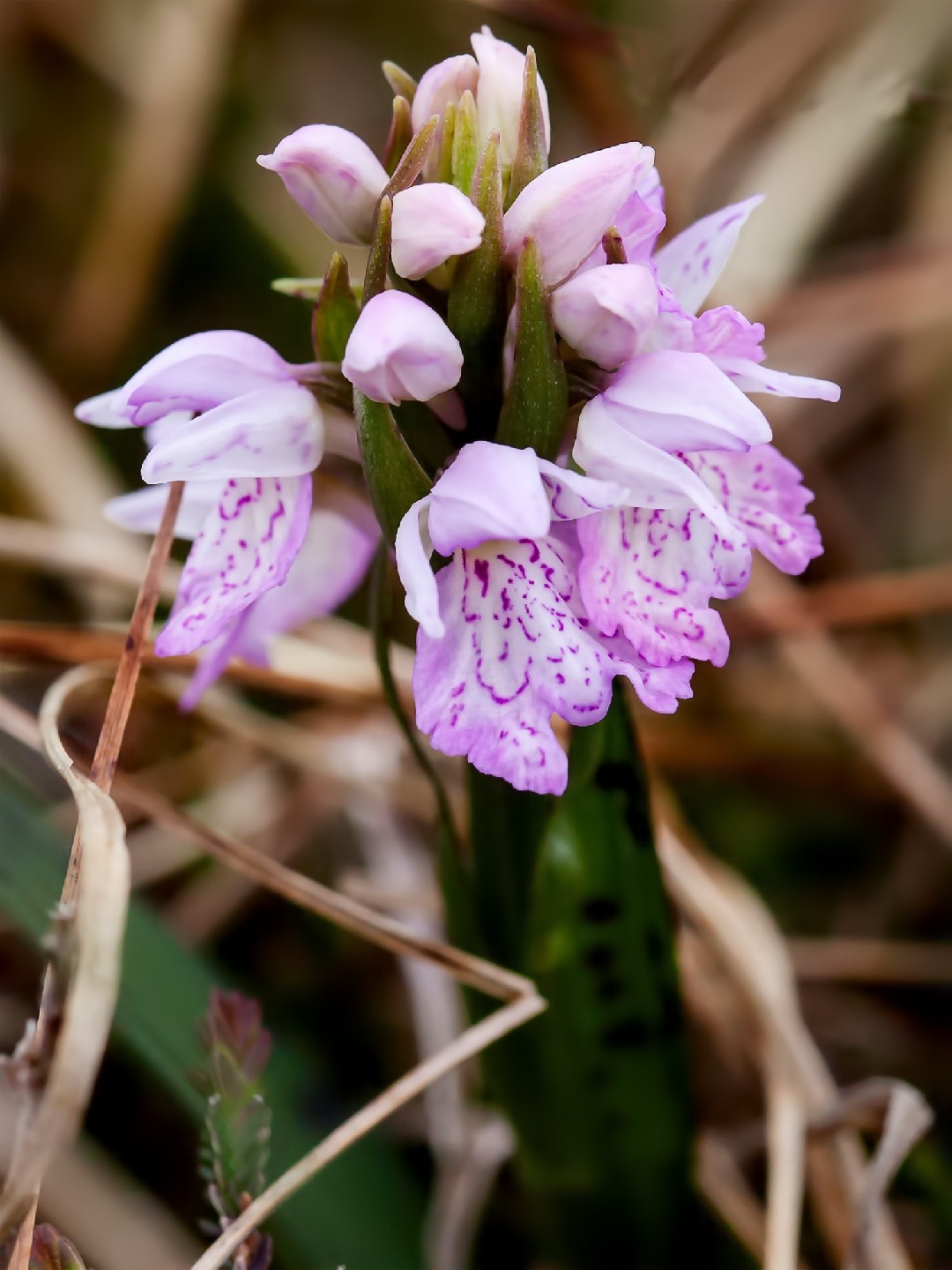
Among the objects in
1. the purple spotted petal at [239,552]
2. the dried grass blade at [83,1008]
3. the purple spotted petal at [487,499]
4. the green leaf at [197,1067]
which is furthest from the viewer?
the green leaf at [197,1067]

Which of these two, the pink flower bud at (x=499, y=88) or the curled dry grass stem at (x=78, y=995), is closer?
the curled dry grass stem at (x=78, y=995)

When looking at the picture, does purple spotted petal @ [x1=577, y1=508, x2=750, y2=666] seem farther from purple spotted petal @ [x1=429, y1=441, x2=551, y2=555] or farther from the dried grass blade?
the dried grass blade

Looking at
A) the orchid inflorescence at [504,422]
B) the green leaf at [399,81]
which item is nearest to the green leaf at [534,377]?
the orchid inflorescence at [504,422]

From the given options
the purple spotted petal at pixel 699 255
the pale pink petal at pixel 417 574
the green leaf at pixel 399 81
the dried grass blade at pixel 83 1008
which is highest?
the green leaf at pixel 399 81

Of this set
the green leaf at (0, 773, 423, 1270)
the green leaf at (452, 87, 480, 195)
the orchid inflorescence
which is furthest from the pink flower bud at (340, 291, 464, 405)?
the green leaf at (0, 773, 423, 1270)

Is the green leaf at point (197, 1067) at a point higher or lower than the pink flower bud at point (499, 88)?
lower

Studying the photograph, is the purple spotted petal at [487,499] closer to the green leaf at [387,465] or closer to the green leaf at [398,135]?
the green leaf at [387,465]
